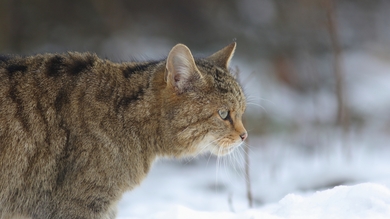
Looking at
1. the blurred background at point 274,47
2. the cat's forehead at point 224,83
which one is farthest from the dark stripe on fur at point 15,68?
the blurred background at point 274,47

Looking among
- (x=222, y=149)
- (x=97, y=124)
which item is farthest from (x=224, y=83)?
(x=97, y=124)

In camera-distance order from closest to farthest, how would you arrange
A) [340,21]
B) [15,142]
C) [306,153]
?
[15,142]
[306,153]
[340,21]

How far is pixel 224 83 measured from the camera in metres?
3.61

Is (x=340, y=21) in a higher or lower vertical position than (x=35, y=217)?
higher

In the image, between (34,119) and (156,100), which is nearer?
(34,119)

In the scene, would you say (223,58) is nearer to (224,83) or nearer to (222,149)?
Answer: (224,83)

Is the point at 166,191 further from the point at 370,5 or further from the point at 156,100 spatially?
the point at 370,5

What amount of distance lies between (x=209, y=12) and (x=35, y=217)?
757cm

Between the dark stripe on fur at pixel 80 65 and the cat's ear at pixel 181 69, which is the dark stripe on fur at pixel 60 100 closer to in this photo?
the dark stripe on fur at pixel 80 65

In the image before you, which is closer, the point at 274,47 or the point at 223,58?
the point at 223,58

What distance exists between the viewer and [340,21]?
11289mm

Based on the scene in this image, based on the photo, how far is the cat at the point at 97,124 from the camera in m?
3.24

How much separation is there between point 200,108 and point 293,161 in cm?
472

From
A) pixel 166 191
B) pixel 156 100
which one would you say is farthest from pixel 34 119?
pixel 166 191
